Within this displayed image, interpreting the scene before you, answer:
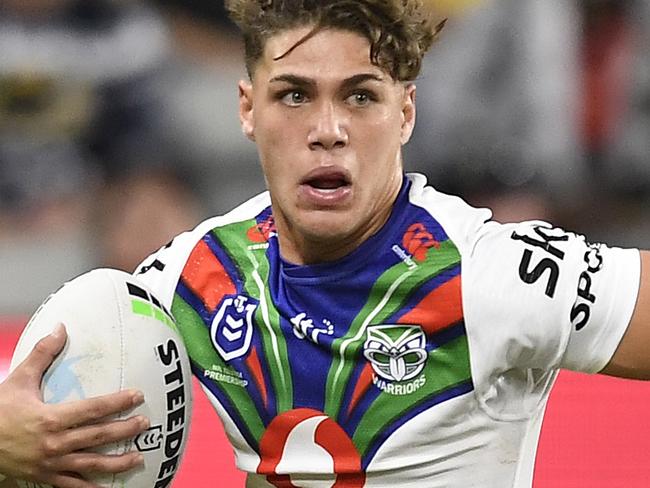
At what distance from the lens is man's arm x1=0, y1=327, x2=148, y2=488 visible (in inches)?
70.5

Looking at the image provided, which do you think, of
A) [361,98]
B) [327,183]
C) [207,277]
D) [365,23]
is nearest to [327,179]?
[327,183]

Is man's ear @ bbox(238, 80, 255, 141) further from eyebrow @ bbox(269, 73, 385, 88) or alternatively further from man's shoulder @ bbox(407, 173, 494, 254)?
man's shoulder @ bbox(407, 173, 494, 254)

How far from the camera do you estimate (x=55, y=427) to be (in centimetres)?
179

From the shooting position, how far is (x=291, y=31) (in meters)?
1.97

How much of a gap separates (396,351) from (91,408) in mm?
452

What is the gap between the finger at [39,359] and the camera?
183 cm

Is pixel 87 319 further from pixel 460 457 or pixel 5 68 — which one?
pixel 5 68

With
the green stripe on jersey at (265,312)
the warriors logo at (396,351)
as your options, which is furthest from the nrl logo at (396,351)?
the green stripe on jersey at (265,312)

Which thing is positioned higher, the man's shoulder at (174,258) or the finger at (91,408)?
the man's shoulder at (174,258)

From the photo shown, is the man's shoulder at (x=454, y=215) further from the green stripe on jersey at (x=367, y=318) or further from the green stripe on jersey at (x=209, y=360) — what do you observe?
the green stripe on jersey at (x=209, y=360)

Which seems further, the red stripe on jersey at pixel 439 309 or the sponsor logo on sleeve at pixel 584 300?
the red stripe on jersey at pixel 439 309

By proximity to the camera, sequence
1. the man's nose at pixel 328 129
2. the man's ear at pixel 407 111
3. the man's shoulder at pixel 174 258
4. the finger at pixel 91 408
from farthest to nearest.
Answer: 1. the man's shoulder at pixel 174 258
2. the man's ear at pixel 407 111
3. the man's nose at pixel 328 129
4. the finger at pixel 91 408

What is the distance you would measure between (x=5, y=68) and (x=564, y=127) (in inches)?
75.0

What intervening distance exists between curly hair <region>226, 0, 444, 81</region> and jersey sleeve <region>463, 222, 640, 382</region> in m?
0.30
